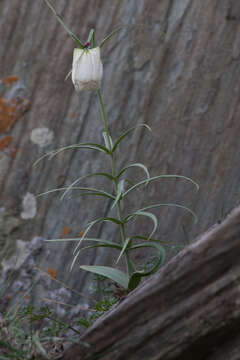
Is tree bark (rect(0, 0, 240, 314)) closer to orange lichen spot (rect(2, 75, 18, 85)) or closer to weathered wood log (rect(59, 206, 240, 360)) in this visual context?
orange lichen spot (rect(2, 75, 18, 85))

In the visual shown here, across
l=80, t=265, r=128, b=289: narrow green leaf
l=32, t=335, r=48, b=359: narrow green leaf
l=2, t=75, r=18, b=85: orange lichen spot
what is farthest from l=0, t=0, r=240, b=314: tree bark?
l=32, t=335, r=48, b=359: narrow green leaf

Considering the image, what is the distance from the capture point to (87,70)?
30.9 inches

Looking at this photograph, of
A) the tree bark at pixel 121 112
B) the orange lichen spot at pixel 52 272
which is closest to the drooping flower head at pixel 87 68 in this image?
the tree bark at pixel 121 112

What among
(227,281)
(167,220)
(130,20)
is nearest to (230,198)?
(167,220)

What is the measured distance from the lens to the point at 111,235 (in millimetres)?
1511

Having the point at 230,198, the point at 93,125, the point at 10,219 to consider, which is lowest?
the point at 230,198

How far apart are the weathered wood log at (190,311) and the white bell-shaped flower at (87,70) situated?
0.35 m

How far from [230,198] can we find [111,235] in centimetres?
43

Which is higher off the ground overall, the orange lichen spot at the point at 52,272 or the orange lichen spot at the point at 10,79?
the orange lichen spot at the point at 10,79

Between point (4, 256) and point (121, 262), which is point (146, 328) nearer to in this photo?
point (121, 262)

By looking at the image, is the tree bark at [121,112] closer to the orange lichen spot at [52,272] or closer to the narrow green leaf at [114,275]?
the orange lichen spot at [52,272]

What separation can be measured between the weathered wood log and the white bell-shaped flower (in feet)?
1.16

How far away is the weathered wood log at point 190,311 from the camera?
0.59 m

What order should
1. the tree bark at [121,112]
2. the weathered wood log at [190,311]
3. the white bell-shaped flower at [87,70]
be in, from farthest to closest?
the tree bark at [121,112], the white bell-shaped flower at [87,70], the weathered wood log at [190,311]
